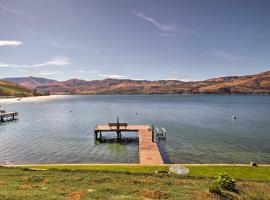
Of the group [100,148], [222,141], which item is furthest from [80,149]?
[222,141]

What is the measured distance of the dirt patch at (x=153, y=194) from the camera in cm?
1516

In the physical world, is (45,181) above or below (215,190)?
below

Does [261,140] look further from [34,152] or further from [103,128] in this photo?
[34,152]

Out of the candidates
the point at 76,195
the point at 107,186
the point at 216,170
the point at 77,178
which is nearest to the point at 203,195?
the point at 107,186

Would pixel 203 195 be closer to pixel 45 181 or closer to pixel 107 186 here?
pixel 107 186

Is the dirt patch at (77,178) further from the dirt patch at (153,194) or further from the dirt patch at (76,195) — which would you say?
the dirt patch at (153,194)

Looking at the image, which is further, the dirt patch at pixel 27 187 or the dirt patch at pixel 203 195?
the dirt patch at pixel 27 187

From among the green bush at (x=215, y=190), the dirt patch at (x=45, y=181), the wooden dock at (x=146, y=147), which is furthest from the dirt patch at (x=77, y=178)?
the wooden dock at (x=146, y=147)

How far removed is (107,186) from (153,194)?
354 centimetres

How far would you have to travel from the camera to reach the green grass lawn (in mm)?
15320

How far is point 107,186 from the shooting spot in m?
17.3

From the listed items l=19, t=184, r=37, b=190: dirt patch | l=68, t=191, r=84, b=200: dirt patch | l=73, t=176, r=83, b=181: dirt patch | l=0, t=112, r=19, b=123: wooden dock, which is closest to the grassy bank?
l=73, t=176, r=83, b=181: dirt patch

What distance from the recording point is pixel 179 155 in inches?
1556

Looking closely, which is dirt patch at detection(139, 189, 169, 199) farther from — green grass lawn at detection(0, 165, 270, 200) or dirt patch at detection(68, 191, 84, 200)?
dirt patch at detection(68, 191, 84, 200)
